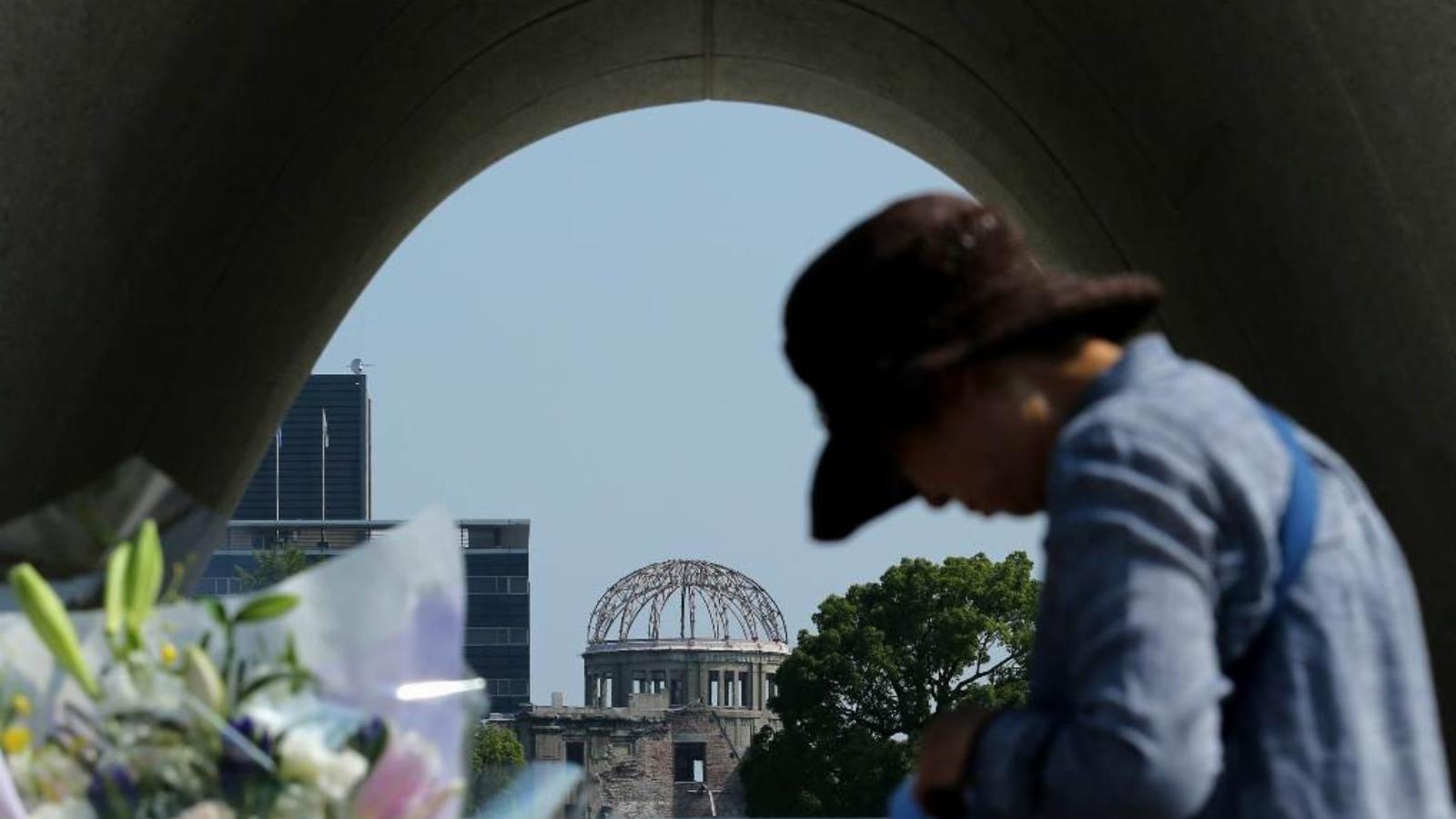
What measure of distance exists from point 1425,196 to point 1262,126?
2.43 feet

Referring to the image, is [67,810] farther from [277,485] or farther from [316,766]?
[277,485]

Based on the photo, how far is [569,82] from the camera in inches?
379

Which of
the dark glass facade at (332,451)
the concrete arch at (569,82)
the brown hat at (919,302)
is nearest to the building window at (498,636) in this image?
the dark glass facade at (332,451)

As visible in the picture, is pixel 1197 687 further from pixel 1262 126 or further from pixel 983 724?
pixel 1262 126

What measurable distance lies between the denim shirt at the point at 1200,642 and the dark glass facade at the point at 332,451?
177 metres

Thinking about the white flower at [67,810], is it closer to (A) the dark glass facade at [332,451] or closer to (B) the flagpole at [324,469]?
(B) the flagpole at [324,469]

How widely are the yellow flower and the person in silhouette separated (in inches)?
32.6

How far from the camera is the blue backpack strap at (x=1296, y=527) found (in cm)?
191

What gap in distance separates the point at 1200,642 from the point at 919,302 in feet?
1.24

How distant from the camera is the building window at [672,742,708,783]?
9694 cm

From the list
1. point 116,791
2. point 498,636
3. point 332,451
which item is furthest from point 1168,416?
point 332,451

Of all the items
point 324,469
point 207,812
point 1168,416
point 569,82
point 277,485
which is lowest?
point 207,812

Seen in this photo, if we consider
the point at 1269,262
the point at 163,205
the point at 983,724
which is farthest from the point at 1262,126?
the point at 983,724

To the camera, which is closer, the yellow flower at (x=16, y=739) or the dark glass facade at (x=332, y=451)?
the yellow flower at (x=16, y=739)
